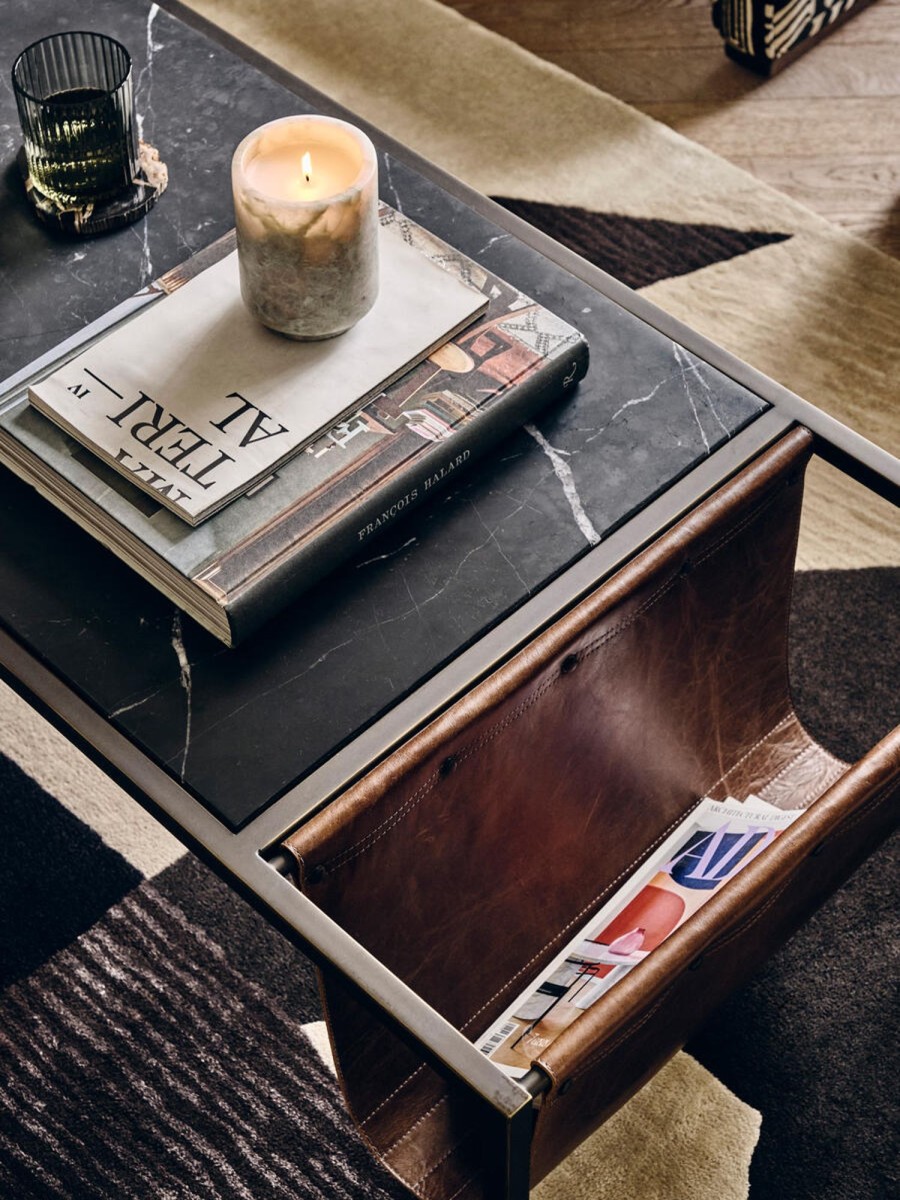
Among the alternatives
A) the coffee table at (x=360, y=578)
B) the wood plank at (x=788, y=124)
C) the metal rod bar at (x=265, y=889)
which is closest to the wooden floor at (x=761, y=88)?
the wood plank at (x=788, y=124)

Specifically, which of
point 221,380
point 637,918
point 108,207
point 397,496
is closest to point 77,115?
point 108,207

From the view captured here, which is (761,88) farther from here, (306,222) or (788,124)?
(306,222)

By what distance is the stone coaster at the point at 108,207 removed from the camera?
0.99 metres

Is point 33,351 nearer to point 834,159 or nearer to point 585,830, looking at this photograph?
point 585,830

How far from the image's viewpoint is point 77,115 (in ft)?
3.13

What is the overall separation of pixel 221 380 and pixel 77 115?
0.79 feet

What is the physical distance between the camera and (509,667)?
0.82 meters

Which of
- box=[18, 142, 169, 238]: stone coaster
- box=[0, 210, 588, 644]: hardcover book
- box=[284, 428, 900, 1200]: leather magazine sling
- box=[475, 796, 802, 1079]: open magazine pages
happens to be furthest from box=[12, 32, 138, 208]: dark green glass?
box=[475, 796, 802, 1079]: open magazine pages

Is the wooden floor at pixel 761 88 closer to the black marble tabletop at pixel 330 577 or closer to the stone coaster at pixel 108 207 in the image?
the black marble tabletop at pixel 330 577

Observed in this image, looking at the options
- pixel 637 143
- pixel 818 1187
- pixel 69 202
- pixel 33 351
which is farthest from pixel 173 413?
pixel 637 143

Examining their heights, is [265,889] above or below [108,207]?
below

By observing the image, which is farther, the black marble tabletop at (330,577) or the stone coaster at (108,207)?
the stone coaster at (108,207)

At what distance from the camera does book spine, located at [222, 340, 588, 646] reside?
2.63ft

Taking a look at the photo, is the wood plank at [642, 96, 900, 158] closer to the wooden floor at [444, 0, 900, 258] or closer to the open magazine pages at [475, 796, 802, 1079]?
the wooden floor at [444, 0, 900, 258]
